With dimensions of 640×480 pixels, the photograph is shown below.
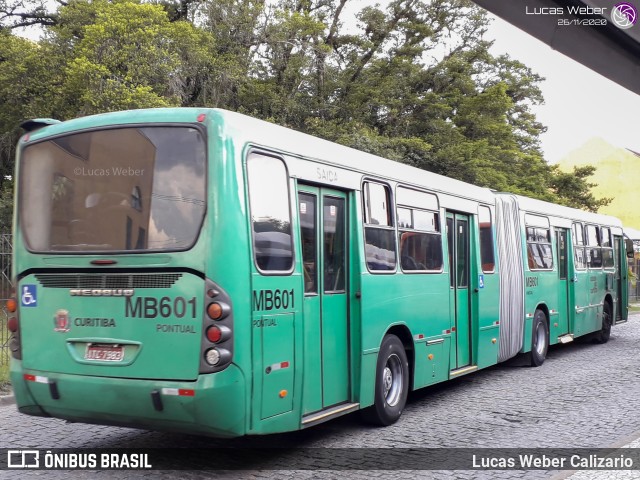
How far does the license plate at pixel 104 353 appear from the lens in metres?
6.01

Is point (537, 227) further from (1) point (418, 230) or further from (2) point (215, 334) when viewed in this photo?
(2) point (215, 334)

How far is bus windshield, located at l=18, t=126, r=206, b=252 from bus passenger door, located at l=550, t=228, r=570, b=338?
1065cm

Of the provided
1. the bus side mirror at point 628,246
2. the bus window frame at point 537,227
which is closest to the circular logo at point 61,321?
the bus window frame at point 537,227

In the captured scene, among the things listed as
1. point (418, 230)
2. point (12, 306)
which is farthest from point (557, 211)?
point (12, 306)

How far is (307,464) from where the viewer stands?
676cm

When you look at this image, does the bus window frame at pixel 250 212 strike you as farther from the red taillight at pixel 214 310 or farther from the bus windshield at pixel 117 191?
the red taillight at pixel 214 310

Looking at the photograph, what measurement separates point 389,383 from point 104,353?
368cm

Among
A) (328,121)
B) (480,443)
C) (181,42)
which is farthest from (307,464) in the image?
(328,121)

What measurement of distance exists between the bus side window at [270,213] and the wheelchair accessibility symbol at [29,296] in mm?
1965

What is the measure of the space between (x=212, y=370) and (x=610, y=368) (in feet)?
31.9

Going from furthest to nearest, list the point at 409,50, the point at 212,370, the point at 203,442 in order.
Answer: the point at 409,50
the point at 203,442
the point at 212,370

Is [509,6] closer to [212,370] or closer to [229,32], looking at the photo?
[212,370]

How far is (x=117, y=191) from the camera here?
618 cm

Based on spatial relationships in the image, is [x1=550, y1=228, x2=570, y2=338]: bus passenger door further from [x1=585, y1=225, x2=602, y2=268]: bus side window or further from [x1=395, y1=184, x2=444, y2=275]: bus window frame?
[x1=395, y1=184, x2=444, y2=275]: bus window frame
